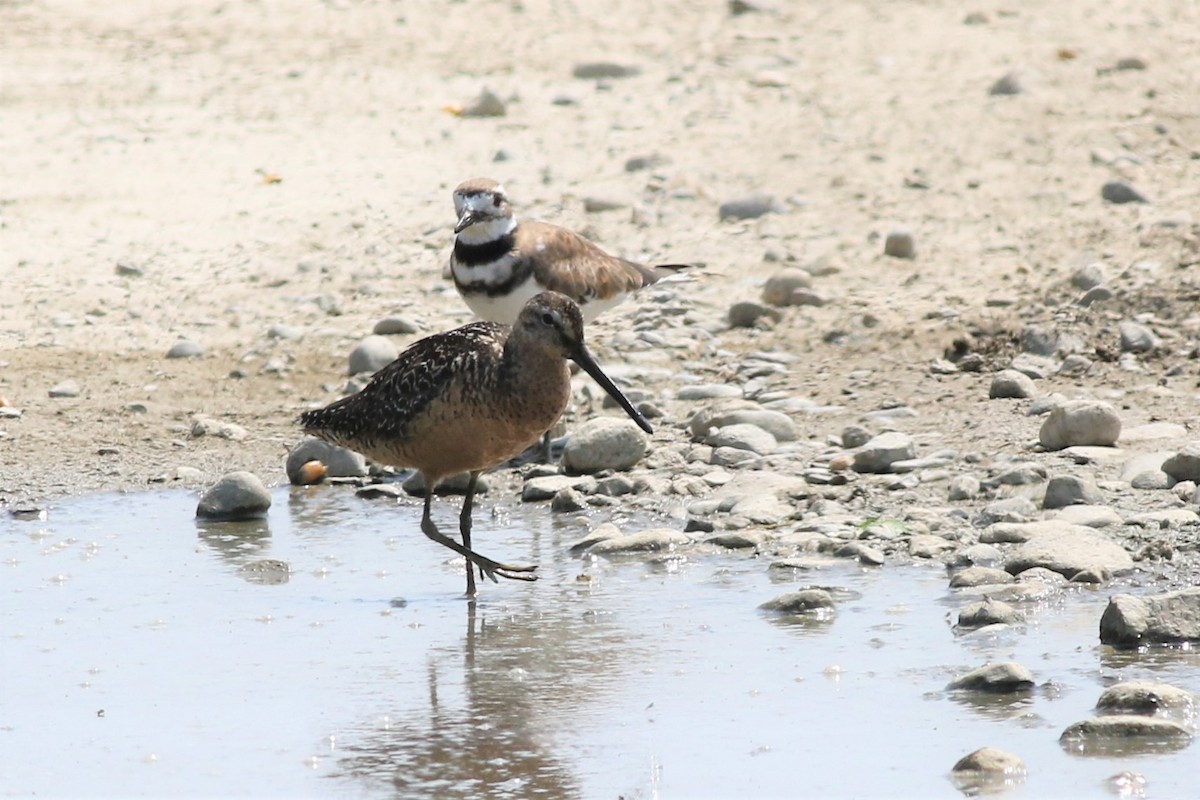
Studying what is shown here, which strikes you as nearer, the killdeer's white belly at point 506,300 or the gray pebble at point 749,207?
the killdeer's white belly at point 506,300

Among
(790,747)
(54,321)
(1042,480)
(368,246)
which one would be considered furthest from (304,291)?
(790,747)

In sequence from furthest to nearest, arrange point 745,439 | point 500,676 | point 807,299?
point 807,299 < point 745,439 < point 500,676

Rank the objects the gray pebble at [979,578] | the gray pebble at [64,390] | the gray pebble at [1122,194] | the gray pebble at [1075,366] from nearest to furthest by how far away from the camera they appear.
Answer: the gray pebble at [979,578], the gray pebble at [1075,366], the gray pebble at [64,390], the gray pebble at [1122,194]

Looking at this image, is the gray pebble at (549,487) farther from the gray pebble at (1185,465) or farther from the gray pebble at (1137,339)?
the gray pebble at (1137,339)

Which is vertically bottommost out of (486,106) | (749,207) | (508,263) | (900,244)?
(900,244)

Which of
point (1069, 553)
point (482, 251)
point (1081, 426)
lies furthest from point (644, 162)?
point (1069, 553)

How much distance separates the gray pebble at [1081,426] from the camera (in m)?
9.48

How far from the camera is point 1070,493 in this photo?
869cm

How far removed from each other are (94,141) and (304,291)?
2820mm

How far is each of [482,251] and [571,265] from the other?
1.79 ft

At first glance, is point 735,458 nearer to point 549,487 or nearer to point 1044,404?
point 549,487

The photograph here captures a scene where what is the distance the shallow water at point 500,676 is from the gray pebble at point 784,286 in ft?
12.3

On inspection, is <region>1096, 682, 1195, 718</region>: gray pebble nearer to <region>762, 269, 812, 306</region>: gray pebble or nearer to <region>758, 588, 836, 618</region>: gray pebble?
<region>758, 588, 836, 618</region>: gray pebble

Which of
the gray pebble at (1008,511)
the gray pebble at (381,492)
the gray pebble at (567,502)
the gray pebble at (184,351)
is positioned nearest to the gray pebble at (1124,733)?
the gray pebble at (1008,511)
